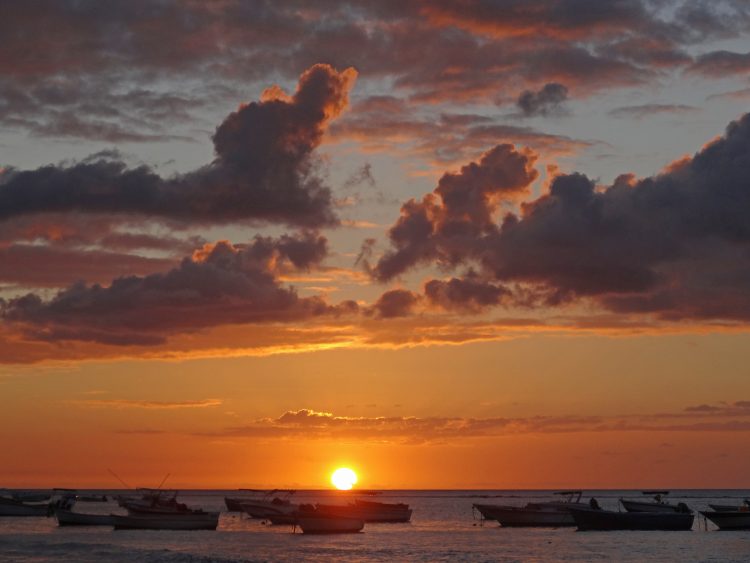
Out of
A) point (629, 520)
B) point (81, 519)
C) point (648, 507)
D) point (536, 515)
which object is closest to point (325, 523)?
point (81, 519)

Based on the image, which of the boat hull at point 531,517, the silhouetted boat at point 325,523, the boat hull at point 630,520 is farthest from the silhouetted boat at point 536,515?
the silhouetted boat at point 325,523

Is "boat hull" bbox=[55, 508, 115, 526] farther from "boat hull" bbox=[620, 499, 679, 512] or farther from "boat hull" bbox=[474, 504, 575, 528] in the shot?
"boat hull" bbox=[620, 499, 679, 512]

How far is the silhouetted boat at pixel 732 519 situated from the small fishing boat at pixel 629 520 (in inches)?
180

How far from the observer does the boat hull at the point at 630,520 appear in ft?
429

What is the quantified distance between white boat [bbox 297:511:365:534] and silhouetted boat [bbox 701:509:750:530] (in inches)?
1763

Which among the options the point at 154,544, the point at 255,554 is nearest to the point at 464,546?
the point at 255,554

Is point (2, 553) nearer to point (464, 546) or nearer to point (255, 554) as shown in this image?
point (255, 554)

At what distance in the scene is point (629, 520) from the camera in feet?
428

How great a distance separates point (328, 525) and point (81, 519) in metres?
32.3

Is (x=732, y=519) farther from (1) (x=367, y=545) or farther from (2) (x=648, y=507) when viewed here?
(1) (x=367, y=545)

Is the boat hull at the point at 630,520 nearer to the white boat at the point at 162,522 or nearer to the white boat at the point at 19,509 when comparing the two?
the white boat at the point at 162,522

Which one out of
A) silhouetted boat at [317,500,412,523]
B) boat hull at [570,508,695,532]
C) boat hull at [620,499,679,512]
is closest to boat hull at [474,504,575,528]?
boat hull at [620,499,679,512]

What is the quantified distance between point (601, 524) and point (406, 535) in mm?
24315

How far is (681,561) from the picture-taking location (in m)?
97.3
